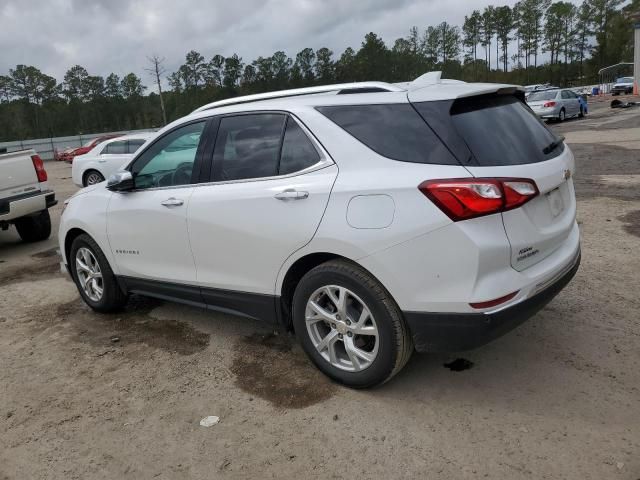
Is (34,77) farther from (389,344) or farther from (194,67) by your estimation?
(389,344)

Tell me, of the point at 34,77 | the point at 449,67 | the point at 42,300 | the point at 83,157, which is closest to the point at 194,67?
the point at 34,77

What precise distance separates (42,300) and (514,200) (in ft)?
15.9

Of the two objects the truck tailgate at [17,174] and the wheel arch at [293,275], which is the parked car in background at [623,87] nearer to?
the truck tailgate at [17,174]

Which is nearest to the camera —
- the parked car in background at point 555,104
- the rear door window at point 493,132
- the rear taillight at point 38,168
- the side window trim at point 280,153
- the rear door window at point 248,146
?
the rear door window at point 493,132

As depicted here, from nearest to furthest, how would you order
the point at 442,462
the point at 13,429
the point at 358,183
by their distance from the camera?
the point at 442,462 < the point at 358,183 < the point at 13,429

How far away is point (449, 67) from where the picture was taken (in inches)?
3509

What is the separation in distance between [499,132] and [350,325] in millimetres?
1368

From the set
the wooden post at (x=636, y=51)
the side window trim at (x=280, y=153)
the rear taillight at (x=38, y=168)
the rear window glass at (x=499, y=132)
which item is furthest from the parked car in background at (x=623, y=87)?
the side window trim at (x=280, y=153)

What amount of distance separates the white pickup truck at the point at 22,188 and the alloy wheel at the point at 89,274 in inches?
120

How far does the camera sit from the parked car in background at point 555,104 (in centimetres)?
2434

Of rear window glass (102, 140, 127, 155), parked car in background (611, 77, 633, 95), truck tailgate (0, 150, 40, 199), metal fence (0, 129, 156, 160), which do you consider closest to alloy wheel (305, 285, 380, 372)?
truck tailgate (0, 150, 40, 199)

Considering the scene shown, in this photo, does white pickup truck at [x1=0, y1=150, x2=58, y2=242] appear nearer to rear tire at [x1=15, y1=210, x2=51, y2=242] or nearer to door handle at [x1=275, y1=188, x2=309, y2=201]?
rear tire at [x1=15, y1=210, x2=51, y2=242]

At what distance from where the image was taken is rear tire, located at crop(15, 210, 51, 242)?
8.36m

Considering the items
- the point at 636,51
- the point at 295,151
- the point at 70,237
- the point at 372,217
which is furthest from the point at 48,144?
the point at 372,217
